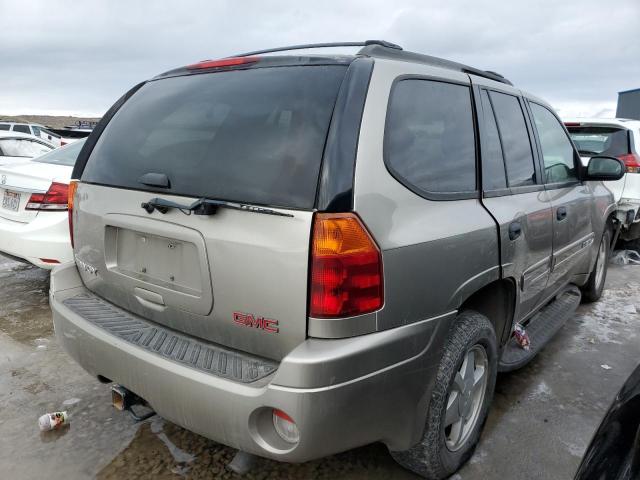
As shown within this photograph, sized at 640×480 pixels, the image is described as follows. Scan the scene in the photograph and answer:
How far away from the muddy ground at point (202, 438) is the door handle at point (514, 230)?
3.56 feet

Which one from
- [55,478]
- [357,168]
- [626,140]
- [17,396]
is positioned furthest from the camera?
[626,140]

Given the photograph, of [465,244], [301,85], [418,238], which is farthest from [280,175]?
[465,244]

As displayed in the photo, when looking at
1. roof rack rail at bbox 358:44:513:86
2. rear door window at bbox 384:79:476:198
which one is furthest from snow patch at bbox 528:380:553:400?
roof rack rail at bbox 358:44:513:86

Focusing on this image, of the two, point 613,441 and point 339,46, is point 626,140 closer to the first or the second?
point 339,46

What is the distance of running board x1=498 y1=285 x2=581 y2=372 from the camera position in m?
2.95

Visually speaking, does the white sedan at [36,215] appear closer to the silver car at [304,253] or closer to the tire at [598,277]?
the silver car at [304,253]

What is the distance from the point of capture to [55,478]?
7.57 feet

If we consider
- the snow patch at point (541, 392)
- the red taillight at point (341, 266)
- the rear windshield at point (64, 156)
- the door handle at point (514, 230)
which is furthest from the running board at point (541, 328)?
the rear windshield at point (64, 156)

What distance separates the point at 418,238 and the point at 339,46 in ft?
3.00

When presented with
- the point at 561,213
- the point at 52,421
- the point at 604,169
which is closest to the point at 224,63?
the point at 52,421

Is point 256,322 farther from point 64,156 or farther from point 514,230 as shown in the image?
point 64,156

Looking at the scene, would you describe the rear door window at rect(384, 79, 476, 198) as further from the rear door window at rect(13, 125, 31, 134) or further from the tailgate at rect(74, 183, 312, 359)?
the rear door window at rect(13, 125, 31, 134)

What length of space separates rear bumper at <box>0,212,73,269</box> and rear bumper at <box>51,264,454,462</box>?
2.25m

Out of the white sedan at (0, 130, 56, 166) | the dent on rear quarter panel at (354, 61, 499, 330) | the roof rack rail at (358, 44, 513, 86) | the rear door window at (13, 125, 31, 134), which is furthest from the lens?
the rear door window at (13, 125, 31, 134)
